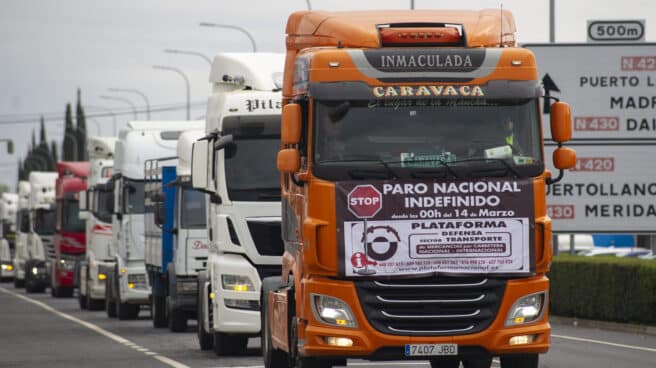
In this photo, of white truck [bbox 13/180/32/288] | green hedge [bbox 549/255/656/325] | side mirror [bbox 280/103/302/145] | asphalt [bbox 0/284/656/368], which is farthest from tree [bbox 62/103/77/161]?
side mirror [bbox 280/103/302/145]

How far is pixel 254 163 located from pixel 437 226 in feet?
24.1

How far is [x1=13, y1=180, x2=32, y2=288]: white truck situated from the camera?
58.7 metres

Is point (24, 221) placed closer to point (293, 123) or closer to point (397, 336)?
point (293, 123)

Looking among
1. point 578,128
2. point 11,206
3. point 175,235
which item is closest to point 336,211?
point 175,235

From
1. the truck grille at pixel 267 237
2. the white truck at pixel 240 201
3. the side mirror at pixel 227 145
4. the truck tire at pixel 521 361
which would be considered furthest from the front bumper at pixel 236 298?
the truck tire at pixel 521 361

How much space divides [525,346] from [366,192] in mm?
1783

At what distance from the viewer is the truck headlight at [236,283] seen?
66.0ft

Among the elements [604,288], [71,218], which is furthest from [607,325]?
[71,218]

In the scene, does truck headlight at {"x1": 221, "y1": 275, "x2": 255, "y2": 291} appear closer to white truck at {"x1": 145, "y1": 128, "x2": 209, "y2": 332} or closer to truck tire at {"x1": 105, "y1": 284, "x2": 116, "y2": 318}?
white truck at {"x1": 145, "y1": 128, "x2": 209, "y2": 332}

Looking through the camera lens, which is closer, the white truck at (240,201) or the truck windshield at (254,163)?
the white truck at (240,201)

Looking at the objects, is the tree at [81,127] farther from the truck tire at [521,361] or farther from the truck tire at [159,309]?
the truck tire at [521,361]

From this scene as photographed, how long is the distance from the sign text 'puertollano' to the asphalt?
19.6ft

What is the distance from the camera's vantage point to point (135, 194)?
32.8 metres

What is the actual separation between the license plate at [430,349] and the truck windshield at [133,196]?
64.2ft
